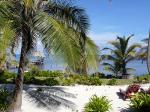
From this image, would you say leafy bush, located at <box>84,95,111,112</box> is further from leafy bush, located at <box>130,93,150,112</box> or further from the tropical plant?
the tropical plant

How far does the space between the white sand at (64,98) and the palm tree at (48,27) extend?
144 cm

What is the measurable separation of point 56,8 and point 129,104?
5968 millimetres

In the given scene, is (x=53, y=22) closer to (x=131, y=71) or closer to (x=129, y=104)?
(x=129, y=104)

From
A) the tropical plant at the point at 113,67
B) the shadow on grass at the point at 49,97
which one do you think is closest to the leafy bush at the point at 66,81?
the shadow on grass at the point at 49,97

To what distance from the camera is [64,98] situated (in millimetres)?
18938

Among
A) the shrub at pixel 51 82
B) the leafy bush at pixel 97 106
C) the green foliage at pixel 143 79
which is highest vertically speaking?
the green foliage at pixel 143 79

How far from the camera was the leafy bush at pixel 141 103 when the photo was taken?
17.8 metres

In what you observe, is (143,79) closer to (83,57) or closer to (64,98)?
(64,98)

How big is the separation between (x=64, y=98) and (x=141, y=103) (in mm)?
3448

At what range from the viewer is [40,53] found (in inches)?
604

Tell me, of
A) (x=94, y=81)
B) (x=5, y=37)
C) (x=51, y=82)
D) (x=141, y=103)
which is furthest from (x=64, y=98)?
(x=5, y=37)

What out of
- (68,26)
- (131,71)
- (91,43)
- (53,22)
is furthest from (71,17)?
(131,71)

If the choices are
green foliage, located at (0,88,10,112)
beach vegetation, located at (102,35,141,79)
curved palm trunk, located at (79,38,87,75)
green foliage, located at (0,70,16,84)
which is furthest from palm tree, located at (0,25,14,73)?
beach vegetation, located at (102,35,141,79)

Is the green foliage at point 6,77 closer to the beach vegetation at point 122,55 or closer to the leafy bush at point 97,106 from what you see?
the leafy bush at point 97,106
